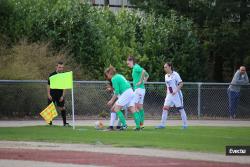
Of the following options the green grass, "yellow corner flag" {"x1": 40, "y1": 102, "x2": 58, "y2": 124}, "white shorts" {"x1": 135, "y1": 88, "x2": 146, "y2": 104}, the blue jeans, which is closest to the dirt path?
the green grass

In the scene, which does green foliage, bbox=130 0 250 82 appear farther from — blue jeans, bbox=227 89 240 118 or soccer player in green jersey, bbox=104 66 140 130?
soccer player in green jersey, bbox=104 66 140 130

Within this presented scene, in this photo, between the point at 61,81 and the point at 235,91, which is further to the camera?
the point at 235,91

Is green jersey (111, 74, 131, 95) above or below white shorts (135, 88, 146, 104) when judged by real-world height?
above

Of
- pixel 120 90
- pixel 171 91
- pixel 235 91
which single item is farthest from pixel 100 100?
pixel 120 90

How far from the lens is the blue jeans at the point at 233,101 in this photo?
95.0ft

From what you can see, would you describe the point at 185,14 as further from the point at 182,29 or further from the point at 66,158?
the point at 66,158

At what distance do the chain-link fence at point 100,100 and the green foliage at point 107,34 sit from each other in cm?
400

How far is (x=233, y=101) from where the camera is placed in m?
29.0

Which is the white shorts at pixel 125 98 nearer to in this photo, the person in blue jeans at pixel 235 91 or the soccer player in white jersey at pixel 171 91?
the soccer player in white jersey at pixel 171 91

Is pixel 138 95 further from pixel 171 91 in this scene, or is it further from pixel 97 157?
pixel 97 157

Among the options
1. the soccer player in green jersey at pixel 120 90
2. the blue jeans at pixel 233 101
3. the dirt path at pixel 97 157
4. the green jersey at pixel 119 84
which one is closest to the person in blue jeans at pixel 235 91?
the blue jeans at pixel 233 101

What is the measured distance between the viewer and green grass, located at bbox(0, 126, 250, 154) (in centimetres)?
1661

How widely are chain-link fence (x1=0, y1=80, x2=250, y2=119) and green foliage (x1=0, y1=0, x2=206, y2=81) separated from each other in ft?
13.1

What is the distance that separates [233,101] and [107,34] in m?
8.09
